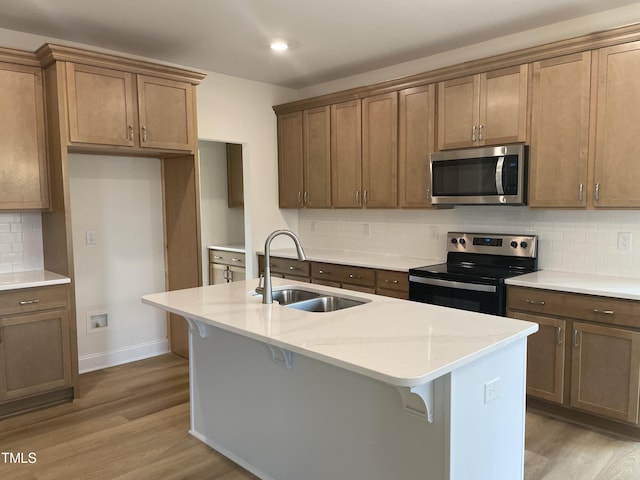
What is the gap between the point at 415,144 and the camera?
3.95m

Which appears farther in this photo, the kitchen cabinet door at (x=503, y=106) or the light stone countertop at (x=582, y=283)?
the kitchen cabinet door at (x=503, y=106)

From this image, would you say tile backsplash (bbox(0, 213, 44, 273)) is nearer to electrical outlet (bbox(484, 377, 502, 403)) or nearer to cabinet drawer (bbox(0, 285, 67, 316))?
cabinet drawer (bbox(0, 285, 67, 316))

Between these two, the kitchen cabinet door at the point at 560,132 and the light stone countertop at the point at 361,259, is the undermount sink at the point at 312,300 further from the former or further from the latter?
the kitchen cabinet door at the point at 560,132

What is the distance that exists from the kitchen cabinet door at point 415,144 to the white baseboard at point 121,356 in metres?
2.53

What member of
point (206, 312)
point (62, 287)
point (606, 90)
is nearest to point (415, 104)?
point (606, 90)

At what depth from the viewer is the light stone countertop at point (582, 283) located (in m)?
2.73

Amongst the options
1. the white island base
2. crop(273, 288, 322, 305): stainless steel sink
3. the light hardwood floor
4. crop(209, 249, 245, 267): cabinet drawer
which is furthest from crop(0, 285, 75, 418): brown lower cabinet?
crop(209, 249, 245, 267): cabinet drawer

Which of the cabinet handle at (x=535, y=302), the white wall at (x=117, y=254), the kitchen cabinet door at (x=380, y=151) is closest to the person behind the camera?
the cabinet handle at (x=535, y=302)

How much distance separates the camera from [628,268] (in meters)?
3.16

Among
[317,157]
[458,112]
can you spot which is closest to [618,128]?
[458,112]

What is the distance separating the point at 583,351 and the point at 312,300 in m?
1.65

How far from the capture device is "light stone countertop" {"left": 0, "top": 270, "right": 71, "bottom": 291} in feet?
10.2

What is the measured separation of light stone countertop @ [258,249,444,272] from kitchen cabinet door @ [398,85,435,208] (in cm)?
49

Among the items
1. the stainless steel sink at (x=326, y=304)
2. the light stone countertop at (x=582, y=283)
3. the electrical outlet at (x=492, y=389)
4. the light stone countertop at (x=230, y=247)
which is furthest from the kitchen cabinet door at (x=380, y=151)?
the electrical outlet at (x=492, y=389)
